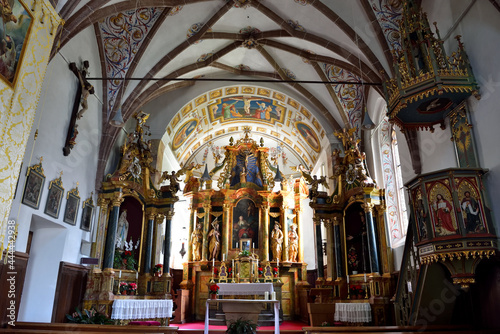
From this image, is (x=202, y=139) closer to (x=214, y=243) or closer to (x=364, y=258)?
(x=214, y=243)

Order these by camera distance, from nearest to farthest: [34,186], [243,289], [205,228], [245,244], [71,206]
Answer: [34,186] < [71,206] < [243,289] < [245,244] < [205,228]

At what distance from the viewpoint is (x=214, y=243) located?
54.3 ft

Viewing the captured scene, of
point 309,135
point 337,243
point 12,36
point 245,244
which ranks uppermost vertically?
point 309,135

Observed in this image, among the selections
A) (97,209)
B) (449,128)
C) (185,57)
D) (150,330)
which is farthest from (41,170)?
(449,128)

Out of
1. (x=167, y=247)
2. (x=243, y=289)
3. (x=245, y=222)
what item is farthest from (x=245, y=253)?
(x=243, y=289)

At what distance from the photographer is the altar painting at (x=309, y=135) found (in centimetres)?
1817

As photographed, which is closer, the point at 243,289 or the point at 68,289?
the point at 68,289

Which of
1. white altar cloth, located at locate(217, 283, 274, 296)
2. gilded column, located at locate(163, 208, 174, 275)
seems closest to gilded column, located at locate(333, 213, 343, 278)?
white altar cloth, located at locate(217, 283, 274, 296)

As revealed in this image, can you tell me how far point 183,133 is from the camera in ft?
61.0

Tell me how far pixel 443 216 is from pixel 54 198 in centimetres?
931

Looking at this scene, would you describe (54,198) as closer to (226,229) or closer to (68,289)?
(68,289)

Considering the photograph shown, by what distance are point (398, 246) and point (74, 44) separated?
38.1 feet

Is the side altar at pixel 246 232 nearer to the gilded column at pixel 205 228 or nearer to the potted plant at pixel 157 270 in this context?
the gilded column at pixel 205 228

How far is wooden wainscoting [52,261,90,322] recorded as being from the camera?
1008 centimetres
